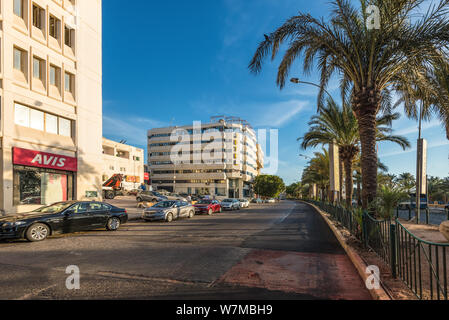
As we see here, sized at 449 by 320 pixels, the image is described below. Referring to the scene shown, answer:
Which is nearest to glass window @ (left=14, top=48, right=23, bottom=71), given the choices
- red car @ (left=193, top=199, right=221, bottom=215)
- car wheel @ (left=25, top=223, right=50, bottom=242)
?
car wheel @ (left=25, top=223, right=50, bottom=242)

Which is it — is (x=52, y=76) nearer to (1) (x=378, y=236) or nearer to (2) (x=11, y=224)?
(2) (x=11, y=224)

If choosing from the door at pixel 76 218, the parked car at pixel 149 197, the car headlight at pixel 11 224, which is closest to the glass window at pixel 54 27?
the door at pixel 76 218

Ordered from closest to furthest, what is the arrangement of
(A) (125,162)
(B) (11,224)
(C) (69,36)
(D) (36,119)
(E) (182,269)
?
(E) (182,269), (B) (11,224), (D) (36,119), (C) (69,36), (A) (125,162)

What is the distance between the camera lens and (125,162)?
59.0 meters

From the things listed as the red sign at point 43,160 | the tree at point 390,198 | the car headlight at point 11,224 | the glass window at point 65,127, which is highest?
the glass window at point 65,127

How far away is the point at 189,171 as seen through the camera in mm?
86438

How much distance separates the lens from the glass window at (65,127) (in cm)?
1952

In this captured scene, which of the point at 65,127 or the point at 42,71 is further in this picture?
the point at 65,127

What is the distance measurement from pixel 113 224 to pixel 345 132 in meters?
16.7

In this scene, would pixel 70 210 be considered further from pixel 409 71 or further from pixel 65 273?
pixel 409 71

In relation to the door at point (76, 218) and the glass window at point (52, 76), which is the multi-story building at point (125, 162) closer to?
the glass window at point (52, 76)

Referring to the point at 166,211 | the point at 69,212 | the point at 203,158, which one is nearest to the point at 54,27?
the point at 166,211

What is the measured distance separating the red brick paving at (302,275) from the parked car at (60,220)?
7358 mm

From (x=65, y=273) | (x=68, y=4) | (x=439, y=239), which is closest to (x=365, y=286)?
(x=65, y=273)
